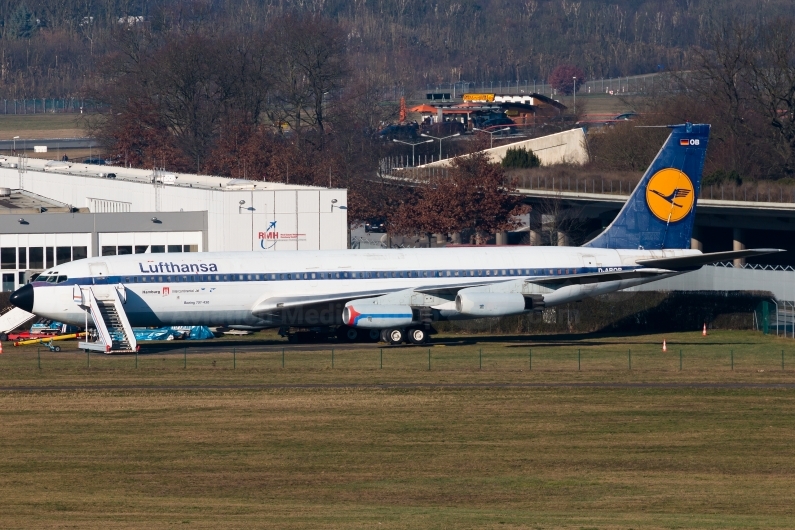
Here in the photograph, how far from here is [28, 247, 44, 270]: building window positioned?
289 feet

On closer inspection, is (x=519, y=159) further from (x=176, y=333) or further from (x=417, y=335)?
(x=417, y=335)

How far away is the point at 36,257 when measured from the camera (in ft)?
290

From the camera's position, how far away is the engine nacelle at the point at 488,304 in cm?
6575

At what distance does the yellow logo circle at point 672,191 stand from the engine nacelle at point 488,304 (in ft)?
36.2

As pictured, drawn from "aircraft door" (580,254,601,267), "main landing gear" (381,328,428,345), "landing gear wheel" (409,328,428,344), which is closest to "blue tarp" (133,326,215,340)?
"main landing gear" (381,328,428,345)

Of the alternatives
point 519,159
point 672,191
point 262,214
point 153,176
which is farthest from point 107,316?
point 519,159

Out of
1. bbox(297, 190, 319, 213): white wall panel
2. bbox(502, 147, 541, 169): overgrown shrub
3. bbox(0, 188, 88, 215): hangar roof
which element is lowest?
bbox(297, 190, 319, 213): white wall panel

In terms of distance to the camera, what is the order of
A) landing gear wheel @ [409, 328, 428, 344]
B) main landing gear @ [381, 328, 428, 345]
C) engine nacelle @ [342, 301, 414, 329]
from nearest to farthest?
1. engine nacelle @ [342, 301, 414, 329]
2. main landing gear @ [381, 328, 428, 345]
3. landing gear wheel @ [409, 328, 428, 344]

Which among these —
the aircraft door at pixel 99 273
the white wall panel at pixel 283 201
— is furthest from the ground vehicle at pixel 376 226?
the aircraft door at pixel 99 273

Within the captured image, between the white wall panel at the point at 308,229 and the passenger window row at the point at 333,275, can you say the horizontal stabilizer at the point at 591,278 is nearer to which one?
the passenger window row at the point at 333,275

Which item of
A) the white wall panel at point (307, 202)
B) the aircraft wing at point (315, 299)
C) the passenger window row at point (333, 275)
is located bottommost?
the aircraft wing at point (315, 299)

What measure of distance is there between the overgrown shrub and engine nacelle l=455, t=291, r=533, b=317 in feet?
315

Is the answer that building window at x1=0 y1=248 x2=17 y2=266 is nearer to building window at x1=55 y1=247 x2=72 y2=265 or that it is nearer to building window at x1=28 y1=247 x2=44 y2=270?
building window at x1=28 y1=247 x2=44 y2=270

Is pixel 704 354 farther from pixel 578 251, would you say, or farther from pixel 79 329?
pixel 79 329
